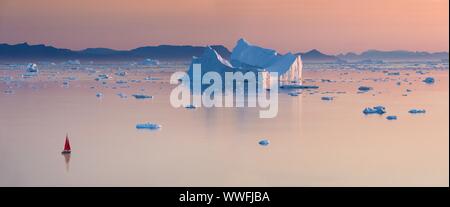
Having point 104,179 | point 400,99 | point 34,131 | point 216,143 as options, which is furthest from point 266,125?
point 400,99

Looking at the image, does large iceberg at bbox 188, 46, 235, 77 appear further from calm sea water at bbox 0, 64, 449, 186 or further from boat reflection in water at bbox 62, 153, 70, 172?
boat reflection in water at bbox 62, 153, 70, 172

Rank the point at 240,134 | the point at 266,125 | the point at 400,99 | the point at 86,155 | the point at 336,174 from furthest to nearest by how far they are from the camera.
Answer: the point at 400,99
the point at 266,125
the point at 240,134
the point at 86,155
the point at 336,174

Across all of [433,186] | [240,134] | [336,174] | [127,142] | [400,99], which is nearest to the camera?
[433,186]

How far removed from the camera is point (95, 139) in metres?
12.5

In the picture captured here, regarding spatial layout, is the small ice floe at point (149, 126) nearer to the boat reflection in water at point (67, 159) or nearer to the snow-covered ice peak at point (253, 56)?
the boat reflection in water at point (67, 159)

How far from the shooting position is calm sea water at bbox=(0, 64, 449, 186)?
9.38 meters

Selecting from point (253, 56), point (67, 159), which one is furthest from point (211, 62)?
point (67, 159)

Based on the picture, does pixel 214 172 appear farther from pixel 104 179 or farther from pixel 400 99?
pixel 400 99

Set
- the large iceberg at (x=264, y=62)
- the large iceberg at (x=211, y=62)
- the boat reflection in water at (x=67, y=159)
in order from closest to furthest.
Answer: the boat reflection in water at (x=67, y=159)
the large iceberg at (x=211, y=62)
the large iceberg at (x=264, y=62)

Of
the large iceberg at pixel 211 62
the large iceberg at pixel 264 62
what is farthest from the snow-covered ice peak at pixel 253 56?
the large iceberg at pixel 211 62

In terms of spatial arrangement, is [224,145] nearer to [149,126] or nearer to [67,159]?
[149,126]

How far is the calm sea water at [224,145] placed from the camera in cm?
938

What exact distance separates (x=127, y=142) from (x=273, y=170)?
3.15 m

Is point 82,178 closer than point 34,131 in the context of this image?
Yes
